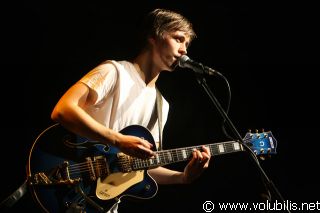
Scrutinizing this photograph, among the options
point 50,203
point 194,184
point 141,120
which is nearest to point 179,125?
point 194,184

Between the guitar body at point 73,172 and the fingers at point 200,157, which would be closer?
the guitar body at point 73,172

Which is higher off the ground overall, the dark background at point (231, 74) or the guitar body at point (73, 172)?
the dark background at point (231, 74)

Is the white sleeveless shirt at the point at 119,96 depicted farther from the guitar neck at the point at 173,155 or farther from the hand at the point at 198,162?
the hand at the point at 198,162

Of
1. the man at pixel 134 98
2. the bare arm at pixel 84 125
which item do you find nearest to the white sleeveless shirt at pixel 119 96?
the man at pixel 134 98

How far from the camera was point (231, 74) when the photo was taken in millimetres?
3336

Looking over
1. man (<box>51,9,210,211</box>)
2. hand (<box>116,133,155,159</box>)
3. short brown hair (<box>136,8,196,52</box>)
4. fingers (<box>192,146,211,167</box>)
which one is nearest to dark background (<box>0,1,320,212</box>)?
short brown hair (<box>136,8,196,52</box>)

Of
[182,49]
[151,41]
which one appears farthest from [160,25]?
[182,49]

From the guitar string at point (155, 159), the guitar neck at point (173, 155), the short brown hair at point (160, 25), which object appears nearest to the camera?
the guitar string at point (155, 159)

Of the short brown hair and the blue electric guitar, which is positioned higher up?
the short brown hair

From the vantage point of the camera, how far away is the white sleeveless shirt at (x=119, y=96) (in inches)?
75.2

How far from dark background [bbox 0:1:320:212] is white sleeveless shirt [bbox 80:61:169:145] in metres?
0.62

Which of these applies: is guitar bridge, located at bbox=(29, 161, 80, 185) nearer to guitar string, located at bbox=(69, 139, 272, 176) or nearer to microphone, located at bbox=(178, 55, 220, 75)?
guitar string, located at bbox=(69, 139, 272, 176)

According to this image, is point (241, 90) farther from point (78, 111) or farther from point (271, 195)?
point (78, 111)

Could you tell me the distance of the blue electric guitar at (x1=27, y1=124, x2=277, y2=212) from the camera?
1.75 m
